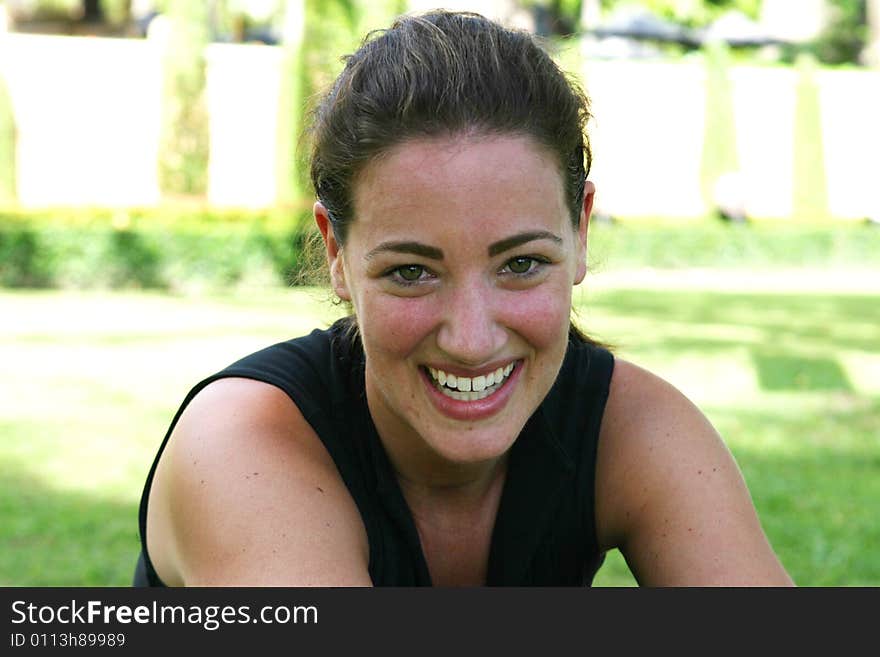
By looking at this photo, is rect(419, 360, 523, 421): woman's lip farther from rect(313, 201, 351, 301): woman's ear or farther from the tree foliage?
the tree foliage

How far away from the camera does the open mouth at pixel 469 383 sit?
237cm

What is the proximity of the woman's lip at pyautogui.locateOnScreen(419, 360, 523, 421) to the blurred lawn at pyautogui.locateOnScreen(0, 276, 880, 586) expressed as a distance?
0.69 meters

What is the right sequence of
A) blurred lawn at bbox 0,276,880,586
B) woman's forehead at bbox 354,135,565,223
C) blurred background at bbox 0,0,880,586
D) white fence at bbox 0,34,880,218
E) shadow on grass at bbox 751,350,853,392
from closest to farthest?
woman's forehead at bbox 354,135,565,223, blurred lawn at bbox 0,276,880,586, blurred background at bbox 0,0,880,586, shadow on grass at bbox 751,350,853,392, white fence at bbox 0,34,880,218

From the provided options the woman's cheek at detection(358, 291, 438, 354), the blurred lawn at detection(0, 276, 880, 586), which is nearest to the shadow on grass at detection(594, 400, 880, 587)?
the blurred lawn at detection(0, 276, 880, 586)

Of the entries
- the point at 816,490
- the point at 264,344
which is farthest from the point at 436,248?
the point at 264,344

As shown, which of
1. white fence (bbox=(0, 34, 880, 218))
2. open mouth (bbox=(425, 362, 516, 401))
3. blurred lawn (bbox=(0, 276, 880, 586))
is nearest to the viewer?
open mouth (bbox=(425, 362, 516, 401))

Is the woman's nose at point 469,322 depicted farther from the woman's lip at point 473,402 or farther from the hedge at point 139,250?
the hedge at point 139,250

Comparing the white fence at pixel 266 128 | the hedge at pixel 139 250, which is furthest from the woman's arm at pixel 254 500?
the white fence at pixel 266 128

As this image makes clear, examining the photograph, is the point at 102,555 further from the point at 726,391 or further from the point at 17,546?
the point at 726,391

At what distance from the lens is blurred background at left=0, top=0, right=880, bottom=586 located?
6031mm

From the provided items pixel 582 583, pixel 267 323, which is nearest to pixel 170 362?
pixel 267 323

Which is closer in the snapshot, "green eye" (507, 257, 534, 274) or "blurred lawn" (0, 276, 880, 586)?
"green eye" (507, 257, 534, 274)

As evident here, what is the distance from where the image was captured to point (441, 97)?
2312 mm

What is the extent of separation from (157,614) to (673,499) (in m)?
1.01
